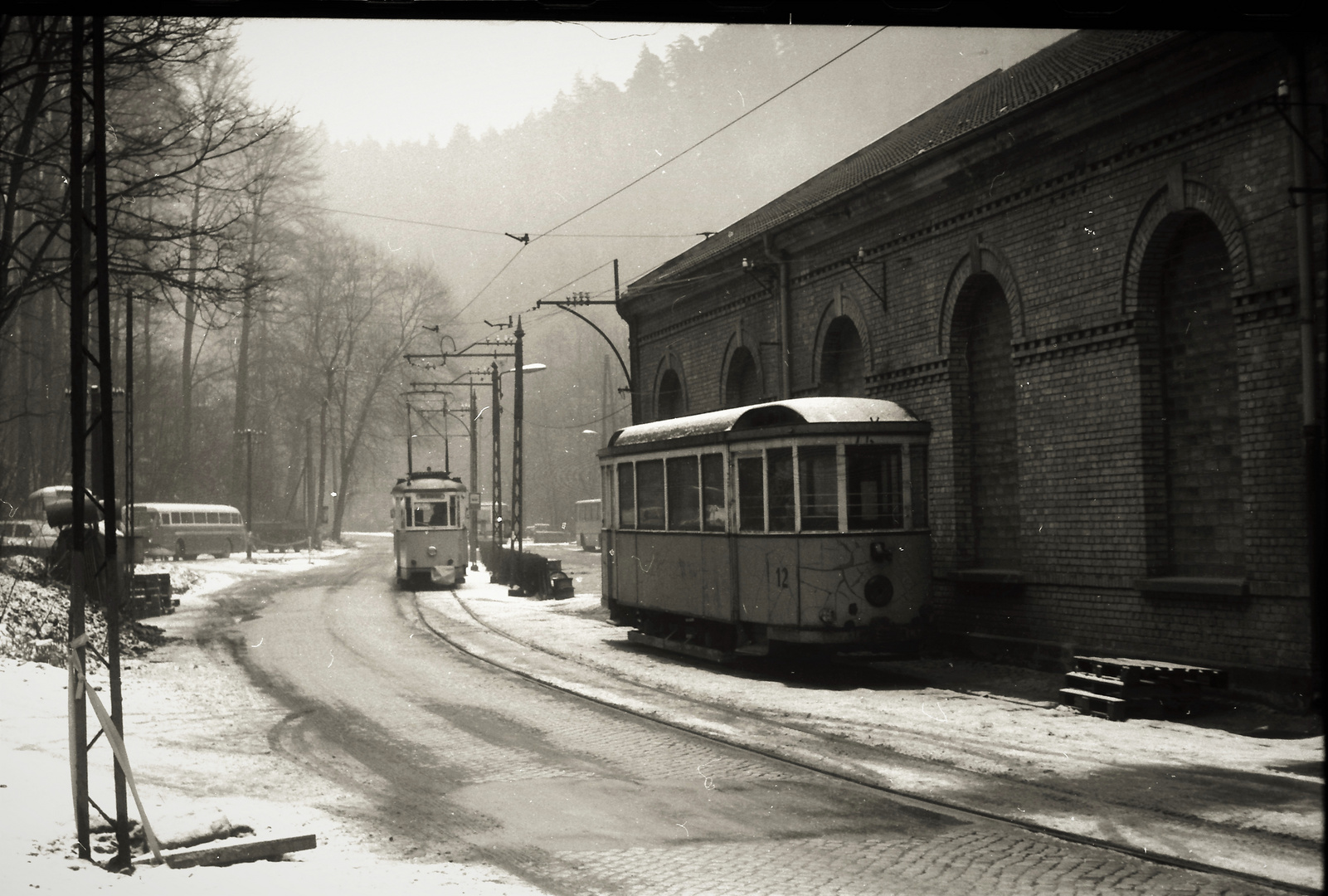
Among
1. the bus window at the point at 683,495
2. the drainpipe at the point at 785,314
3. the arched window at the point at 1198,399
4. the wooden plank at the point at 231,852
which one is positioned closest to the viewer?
the wooden plank at the point at 231,852

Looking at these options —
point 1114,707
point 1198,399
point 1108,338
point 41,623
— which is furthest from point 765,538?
point 41,623

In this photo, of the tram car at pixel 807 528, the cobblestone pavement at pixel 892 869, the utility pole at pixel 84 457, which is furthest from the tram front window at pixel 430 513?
the cobblestone pavement at pixel 892 869

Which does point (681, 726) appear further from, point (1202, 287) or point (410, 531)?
point (410, 531)

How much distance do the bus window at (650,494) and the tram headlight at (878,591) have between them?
4145 mm

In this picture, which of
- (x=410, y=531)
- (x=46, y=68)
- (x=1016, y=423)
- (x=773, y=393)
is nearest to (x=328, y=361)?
(x=410, y=531)

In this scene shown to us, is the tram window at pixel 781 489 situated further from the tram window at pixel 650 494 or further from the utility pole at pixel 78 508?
the utility pole at pixel 78 508

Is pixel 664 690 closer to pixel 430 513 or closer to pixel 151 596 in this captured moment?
pixel 151 596

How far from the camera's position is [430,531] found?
1289 inches

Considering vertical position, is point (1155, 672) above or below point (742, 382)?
A: below

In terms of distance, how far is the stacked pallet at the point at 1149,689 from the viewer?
1080cm

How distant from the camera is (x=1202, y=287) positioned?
40.1 ft

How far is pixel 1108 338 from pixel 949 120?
7242mm

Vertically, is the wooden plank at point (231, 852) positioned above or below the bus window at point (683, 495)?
below

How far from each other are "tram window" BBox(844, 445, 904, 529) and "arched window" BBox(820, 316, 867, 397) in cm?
510
